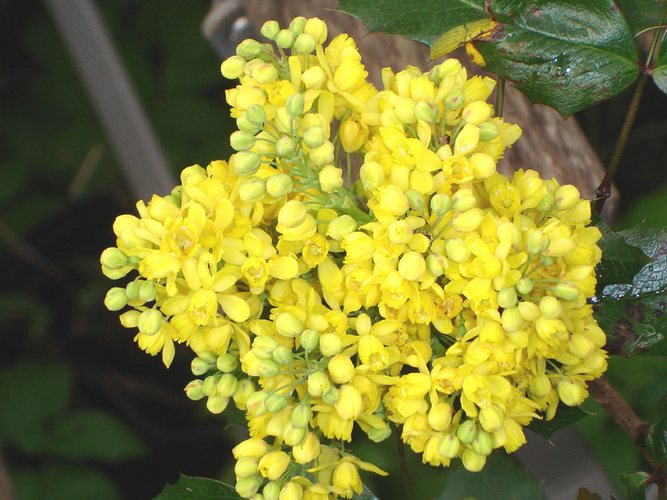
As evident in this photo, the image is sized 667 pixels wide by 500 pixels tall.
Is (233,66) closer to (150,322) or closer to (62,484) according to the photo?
(150,322)

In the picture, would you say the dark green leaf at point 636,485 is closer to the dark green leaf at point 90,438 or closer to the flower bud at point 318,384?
the flower bud at point 318,384

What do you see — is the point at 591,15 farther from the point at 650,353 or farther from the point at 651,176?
the point at 651,176

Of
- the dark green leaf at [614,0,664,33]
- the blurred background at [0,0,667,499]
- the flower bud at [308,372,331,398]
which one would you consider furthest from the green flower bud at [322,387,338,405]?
the blurred background at [0,0,667,499]

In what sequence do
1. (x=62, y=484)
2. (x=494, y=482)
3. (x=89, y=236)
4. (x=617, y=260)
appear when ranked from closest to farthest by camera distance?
(x=617, y=260)
(x=494, y=482)
(x=62, y=484)
(x=89, y=236)

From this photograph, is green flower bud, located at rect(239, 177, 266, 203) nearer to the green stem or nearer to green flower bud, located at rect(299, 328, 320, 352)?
green flower bud, located at rect(299, 328, 320, 352)

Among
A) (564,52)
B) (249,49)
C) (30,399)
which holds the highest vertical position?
(249,49)

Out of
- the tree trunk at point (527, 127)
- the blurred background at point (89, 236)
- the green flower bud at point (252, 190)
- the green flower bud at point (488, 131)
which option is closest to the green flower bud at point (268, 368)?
the green flower bud at point (252, 190)

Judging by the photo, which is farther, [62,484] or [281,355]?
[62,484]

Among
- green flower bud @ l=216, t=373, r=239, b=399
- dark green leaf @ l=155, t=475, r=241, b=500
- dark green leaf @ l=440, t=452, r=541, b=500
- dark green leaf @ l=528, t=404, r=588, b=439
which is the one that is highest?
green flower bud @ l=216, t=373, r=239, b=399

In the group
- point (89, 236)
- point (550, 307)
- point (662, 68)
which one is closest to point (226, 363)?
point (550, 307)
